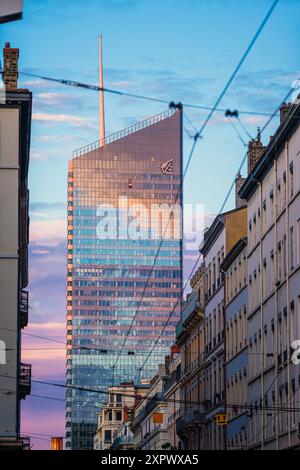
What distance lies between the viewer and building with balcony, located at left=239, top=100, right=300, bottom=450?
53594mm

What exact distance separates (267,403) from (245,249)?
11.3 meters

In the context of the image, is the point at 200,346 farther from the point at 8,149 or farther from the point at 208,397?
the point at 8,149

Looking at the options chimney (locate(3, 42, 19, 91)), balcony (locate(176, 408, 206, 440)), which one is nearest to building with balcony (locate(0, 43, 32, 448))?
chimney (locate(3, 42, 19, 91))

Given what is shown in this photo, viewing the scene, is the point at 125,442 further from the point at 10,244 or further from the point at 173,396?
the point at 10,244

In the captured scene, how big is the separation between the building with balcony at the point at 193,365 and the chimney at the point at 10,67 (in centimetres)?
3144

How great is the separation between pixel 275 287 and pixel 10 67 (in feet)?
47.8

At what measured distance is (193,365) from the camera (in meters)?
90.9

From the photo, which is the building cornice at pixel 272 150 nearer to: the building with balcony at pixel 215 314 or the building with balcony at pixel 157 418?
the building with balcony at pixel 215 314

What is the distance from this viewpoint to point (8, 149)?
53281mm

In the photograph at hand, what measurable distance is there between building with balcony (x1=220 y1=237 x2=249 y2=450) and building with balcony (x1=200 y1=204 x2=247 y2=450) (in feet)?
4.79

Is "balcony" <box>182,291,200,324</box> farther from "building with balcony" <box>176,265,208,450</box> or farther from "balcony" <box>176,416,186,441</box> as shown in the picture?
"balcony" <box>176,416,186,441</box>

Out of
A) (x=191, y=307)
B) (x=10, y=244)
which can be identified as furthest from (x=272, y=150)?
(x=191, y=307)

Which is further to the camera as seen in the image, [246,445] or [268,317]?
[246,445]
